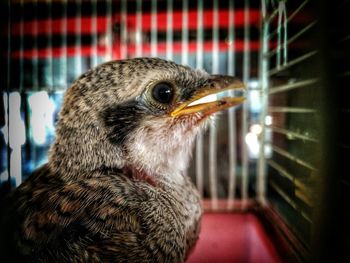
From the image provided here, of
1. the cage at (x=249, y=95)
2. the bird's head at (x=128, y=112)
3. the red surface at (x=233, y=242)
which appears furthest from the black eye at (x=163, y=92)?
the red surface at (x=233, y=242)

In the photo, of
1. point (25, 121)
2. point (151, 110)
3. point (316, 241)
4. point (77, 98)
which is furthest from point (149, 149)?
point (316, 241)

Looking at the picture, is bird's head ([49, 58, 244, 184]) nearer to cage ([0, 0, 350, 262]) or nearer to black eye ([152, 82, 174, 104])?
black eye ([152, 82, 174, 104])

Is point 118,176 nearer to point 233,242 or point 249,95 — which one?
point 233,242

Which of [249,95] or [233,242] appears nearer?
[233,242]

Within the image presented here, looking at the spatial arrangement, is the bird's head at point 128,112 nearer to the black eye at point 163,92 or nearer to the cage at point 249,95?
the black eye at point 163,92

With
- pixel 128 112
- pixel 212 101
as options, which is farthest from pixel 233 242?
pixel 128 112

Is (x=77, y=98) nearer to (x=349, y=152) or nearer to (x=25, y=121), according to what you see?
(x=25, y=121)

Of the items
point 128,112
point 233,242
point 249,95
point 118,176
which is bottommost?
point 233,242
